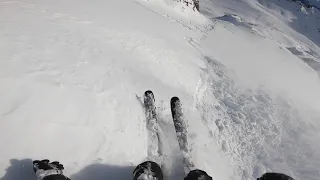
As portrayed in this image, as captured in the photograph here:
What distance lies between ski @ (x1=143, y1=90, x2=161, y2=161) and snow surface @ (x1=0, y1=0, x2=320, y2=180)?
85mm

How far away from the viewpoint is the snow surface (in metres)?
3.71

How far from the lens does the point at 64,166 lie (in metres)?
3.47

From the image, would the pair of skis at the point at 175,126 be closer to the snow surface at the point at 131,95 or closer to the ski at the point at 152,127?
the ski at the point at 152,127

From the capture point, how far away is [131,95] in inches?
186

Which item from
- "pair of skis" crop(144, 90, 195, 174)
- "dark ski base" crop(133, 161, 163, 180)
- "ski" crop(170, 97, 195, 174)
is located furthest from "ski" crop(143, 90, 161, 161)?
"dark ski base" crop(133, 161, 163, 180)

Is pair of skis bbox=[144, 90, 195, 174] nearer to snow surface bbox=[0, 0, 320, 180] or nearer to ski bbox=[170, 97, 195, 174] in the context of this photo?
ski bbox=[170, 97, 195, 174]

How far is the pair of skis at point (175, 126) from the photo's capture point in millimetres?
4036

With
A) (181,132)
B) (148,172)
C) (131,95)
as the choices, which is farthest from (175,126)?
(148,172)

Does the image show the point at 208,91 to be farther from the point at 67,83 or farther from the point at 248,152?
the point at 67,83

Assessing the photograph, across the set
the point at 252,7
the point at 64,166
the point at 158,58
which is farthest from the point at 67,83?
the point at 252,7

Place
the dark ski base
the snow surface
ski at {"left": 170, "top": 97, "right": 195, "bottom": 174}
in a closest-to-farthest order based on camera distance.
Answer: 1. the dark ski base
2. the snow surface
3. ski at {"left": 170, "top": 97, "right": 195, "bottom": 174}

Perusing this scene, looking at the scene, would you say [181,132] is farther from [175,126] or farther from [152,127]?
[152,127]

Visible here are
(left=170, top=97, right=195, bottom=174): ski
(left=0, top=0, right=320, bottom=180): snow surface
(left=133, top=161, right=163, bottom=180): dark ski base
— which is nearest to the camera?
(left=133, top=161, right=163, bottom=180): dark ski base

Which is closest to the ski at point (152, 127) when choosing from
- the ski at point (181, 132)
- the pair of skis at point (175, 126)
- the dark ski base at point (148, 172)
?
the pair of skis at point (175, 126)
